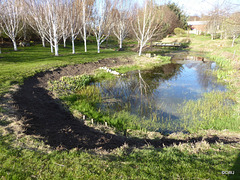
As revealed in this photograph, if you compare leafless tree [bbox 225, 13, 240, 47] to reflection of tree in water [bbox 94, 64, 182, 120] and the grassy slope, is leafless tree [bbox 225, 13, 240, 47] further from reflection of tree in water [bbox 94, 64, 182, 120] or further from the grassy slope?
the grassy slope

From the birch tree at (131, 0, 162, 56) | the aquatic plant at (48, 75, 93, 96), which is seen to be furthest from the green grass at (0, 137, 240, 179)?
the birch tree at (131, 0, 162, 56)

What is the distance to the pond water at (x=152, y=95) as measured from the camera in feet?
25.5

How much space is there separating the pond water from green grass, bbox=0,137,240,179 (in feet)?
8.69

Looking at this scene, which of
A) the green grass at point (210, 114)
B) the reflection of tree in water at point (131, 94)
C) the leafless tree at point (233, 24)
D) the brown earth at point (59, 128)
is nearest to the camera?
the brown earth at point (59, 128)

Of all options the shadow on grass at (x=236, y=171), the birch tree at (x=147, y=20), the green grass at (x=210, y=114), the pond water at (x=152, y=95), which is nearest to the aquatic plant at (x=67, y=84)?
the pond water at (x=152, y=95)

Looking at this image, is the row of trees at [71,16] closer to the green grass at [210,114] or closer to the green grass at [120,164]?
the green grass at [210,114]

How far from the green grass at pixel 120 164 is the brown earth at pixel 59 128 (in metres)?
0.61

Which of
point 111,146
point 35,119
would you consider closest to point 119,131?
point 111,146

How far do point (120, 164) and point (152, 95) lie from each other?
7.22 metres

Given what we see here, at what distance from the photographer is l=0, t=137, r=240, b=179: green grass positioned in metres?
3.25

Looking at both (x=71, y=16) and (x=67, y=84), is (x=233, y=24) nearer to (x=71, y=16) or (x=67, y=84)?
(x=67, y=84)

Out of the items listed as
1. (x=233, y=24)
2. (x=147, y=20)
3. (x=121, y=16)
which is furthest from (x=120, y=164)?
(x=121, y=16)

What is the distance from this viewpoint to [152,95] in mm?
10344

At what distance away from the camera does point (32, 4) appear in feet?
62.2
